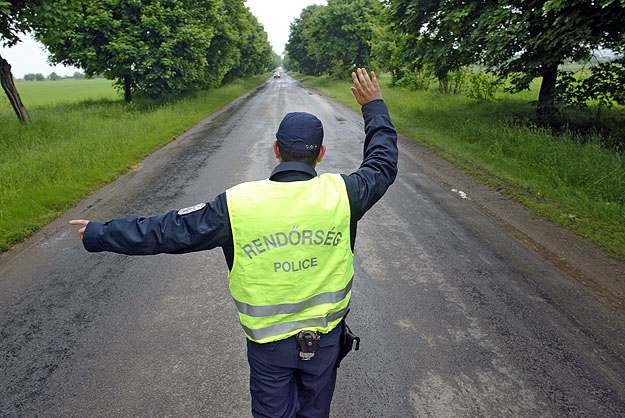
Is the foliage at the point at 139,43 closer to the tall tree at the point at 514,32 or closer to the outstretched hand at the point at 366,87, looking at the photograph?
the tall tree at the point at 514,32

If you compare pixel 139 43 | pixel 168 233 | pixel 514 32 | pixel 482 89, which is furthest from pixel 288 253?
pixel 482 89

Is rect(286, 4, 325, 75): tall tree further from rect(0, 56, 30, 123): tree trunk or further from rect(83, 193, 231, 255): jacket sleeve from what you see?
rect(83, 193, 231, 255): jacket sleeve

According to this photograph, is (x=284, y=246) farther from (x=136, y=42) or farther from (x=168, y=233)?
(x=136, y=42)

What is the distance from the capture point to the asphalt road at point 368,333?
9.06ft

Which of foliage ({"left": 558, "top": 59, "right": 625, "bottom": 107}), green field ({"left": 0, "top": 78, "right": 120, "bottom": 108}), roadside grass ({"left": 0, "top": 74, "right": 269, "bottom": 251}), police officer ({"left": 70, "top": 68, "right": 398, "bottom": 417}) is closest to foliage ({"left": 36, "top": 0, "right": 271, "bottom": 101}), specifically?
roadside grass ({"left": 0, "top": 74, "right": 269, "bottom": 251})

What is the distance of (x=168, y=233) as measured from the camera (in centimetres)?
178

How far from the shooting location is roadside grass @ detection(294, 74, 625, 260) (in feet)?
19.2

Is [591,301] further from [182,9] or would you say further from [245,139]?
[182,9]

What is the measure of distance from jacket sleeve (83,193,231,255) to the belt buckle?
1.78 feet

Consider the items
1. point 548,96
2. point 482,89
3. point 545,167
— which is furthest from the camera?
point 482,89

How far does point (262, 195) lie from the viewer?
172cm

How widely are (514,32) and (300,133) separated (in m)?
9.01

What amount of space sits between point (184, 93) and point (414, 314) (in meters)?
23.5

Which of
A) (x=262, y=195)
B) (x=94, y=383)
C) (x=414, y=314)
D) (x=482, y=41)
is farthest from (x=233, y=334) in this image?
(x=482, y=41)
